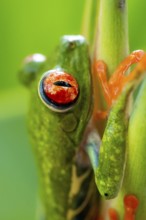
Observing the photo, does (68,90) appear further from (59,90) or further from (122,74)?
(122,74)

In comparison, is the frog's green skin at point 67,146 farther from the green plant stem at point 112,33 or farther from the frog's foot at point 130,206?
the frog's foot at point 130,206

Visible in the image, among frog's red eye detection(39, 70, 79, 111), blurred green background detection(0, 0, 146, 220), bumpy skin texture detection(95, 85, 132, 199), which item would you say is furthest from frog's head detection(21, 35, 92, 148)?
blurred green background detection(0, 0, 146, 220)

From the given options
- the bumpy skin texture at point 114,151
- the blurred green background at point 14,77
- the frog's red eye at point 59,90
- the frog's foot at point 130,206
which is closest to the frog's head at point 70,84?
the frog's red eye at point 59,90

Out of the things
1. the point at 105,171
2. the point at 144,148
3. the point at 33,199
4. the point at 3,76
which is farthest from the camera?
the point at 3,76

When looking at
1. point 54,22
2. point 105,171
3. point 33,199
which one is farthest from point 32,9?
point 105,171

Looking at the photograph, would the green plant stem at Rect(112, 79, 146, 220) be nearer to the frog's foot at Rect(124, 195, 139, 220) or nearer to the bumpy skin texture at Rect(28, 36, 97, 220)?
the frog's foot at Rect(124, 195, 139, 220)

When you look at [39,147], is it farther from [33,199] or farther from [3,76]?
[3,76]
